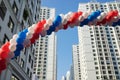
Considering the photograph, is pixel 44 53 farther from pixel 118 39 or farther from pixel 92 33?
pixel 118 39

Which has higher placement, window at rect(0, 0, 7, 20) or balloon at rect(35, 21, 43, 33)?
window at rect(0, 0, 7, 20)

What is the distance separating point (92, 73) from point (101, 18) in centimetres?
5944

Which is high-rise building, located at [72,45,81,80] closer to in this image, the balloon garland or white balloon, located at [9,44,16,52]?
the balloon garland

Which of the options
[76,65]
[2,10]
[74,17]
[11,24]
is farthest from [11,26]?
[76,65]

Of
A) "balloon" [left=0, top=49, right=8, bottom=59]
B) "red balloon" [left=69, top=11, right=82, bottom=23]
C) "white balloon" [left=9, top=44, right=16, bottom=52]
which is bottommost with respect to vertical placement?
"balloon" [left=0, top=49, right=8, bottom=59]

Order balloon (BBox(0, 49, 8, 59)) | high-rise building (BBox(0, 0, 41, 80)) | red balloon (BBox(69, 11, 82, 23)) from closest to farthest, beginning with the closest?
balloon (BBox(0, 49, 8, 59)) < red balloon (BBox(69, 11, 82, 23)) < high-rise building (BBox(0, 0, 41, 80))

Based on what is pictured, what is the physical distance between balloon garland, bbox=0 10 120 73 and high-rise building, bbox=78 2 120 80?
5784 centimetres

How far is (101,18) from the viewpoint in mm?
8250

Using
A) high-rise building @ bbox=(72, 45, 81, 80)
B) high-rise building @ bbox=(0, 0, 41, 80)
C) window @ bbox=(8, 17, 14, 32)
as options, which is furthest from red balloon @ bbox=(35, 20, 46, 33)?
high-rise building @ bbox=(72, 45, 81, 80)

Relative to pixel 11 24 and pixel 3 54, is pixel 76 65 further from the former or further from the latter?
pixel 3 54

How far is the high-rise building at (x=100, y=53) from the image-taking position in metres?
65.1

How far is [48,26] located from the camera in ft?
23.3

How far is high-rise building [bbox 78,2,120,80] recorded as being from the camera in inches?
2562

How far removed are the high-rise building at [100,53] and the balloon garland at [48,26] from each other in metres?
57.8
